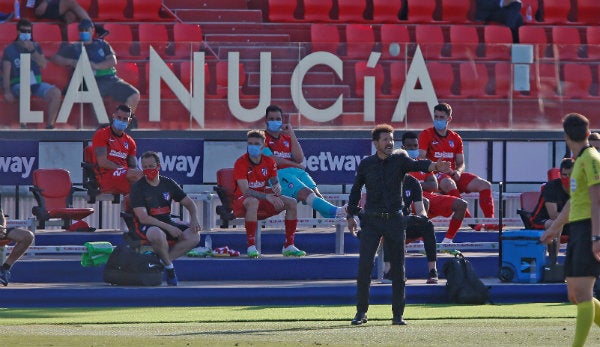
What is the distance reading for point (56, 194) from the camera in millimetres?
18906

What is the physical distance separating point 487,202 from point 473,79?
101 inches

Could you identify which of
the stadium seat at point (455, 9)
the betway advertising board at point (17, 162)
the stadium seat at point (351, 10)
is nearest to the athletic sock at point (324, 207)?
the betway advertising board at point (17, 162)

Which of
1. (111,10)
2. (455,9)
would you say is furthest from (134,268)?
(455,9)

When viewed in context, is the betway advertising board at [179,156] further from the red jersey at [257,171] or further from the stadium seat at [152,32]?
the stadium seat at [152,32]

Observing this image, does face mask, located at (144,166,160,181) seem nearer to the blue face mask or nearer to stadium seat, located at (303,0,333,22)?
the blue face mask

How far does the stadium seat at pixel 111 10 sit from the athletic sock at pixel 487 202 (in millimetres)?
8235

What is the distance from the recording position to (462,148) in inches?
767

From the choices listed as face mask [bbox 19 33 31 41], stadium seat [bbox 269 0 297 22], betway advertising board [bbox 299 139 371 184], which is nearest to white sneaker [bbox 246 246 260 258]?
betway advertising board [bbox 299 139 371 184]

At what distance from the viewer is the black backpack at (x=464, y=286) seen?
51.5ft

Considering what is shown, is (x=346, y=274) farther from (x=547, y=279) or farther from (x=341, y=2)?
(x=341, y=2)

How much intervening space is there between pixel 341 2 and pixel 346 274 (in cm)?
903

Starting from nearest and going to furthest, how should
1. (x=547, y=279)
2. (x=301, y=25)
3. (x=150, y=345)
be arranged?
1. (x=150, y=345)
2. (x=547, y=279)
3. (x=301, y=25)

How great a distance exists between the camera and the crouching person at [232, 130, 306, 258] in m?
17.6

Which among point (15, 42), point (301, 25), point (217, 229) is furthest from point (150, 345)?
point (301, 25)
